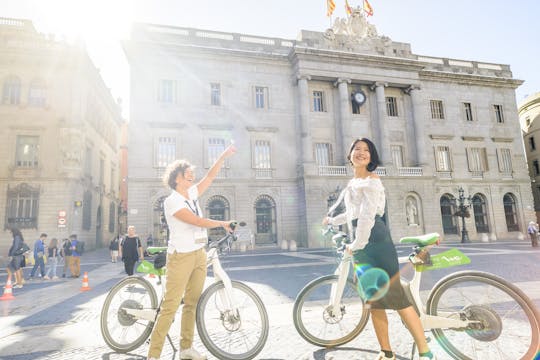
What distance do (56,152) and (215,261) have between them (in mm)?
22037

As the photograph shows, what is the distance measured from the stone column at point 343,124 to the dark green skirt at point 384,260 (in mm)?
21548

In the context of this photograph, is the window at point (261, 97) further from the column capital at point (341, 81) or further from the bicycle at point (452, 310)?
the bicycle at point (452, 310)

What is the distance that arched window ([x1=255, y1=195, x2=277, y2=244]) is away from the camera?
73.8 ft

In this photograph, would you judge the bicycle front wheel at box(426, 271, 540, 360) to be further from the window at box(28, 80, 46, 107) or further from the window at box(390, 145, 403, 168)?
the window at box(28, 80, 46, 107)

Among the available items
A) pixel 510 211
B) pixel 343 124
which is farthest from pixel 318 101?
pixel 510 211

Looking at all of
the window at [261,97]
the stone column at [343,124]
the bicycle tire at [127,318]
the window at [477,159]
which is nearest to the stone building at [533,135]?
the window at [477,159]

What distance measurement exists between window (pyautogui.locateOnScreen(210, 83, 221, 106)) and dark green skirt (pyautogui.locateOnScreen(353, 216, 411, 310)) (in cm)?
2153

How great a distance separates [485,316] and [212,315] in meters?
2.52

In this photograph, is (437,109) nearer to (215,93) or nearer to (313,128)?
(313,128)

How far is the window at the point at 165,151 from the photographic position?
69.6 feet

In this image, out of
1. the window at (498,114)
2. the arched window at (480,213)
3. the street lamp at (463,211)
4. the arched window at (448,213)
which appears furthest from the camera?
the window at (498,114)

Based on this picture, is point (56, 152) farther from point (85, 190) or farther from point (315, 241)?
→ point (315, 241)

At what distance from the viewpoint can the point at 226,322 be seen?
10.3 feet

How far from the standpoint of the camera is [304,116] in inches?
916
